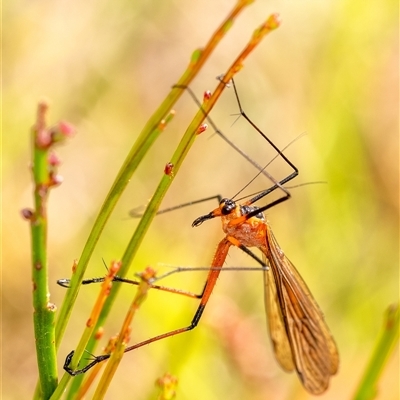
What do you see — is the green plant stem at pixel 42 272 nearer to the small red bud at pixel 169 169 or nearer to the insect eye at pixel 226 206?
the small red bud at pixel 169 169

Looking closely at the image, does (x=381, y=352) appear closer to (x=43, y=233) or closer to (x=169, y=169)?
(x=169, y=169)

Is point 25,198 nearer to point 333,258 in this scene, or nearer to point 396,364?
point 333,258

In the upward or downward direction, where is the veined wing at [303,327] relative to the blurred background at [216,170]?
downward

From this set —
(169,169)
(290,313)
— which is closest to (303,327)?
(290,313)

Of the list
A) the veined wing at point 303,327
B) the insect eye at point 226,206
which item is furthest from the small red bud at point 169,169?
the veined wing at point 303,327

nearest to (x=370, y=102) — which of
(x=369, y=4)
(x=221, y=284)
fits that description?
(x=369, y=4)

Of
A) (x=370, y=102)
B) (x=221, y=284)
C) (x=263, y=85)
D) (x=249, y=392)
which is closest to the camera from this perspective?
(x=249, y=392)
